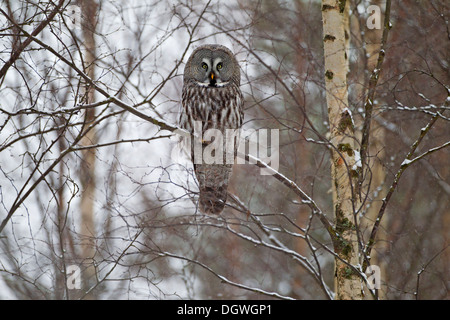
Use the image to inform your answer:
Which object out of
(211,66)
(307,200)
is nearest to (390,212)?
(211,66)

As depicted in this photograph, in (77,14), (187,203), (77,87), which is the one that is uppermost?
(77,14)

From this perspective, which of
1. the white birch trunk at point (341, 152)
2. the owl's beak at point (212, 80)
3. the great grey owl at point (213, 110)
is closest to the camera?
the white birch trunk at point (341, 152)

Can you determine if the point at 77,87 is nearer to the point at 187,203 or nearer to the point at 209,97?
the point at 187,203

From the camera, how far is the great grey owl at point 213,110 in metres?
5.10

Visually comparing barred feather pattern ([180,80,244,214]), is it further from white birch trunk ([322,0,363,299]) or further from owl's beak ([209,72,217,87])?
white birch trunk ([322,0,363,299])

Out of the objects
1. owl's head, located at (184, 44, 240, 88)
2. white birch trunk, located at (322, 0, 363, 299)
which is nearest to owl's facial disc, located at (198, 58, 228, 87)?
owl's head, located at (184, 44, 240, 88)

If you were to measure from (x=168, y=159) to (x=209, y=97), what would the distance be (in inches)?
55.9

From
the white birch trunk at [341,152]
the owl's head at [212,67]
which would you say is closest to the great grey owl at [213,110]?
the owl's head at [212,67]

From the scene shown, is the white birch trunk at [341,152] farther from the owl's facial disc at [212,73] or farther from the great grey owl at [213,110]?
the owl's facial disc at [212,73]

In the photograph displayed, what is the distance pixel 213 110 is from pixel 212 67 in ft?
1.85

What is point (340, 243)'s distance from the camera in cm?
412

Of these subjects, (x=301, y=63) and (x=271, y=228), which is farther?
(x=301, y=63)

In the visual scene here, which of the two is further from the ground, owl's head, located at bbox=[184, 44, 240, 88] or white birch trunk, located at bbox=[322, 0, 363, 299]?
owl's head, located at bbox=[184, 44, 240, 88]

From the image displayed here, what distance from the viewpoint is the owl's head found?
5.33m
